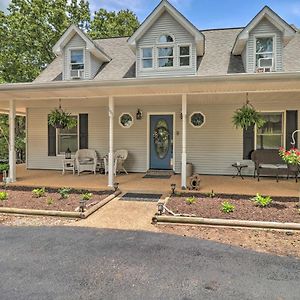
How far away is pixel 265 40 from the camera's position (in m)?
8.85

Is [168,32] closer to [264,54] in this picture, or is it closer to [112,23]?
[264,54]

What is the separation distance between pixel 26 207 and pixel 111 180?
92.3 inches

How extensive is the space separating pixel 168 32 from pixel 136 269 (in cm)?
830

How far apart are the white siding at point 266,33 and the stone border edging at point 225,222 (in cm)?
604

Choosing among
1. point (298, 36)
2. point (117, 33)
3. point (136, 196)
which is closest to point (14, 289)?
point (136, 196)

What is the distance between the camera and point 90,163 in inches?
377

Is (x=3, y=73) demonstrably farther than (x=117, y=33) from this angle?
No

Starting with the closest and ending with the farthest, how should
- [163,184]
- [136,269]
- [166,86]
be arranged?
1. [136,269]
2. [166,86]
3. [163,184]

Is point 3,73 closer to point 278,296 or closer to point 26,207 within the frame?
point 26,207

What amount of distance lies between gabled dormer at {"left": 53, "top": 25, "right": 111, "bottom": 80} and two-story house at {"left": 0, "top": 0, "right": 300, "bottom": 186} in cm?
4

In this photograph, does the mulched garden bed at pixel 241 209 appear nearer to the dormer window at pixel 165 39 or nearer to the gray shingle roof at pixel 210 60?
the gray shingle roof at pixel 210 60

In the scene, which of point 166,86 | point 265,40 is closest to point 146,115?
point 166,86

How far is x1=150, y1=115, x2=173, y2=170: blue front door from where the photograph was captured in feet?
32.3

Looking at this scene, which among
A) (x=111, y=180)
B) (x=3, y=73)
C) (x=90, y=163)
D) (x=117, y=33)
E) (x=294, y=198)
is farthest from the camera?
(x=117, y=33)
